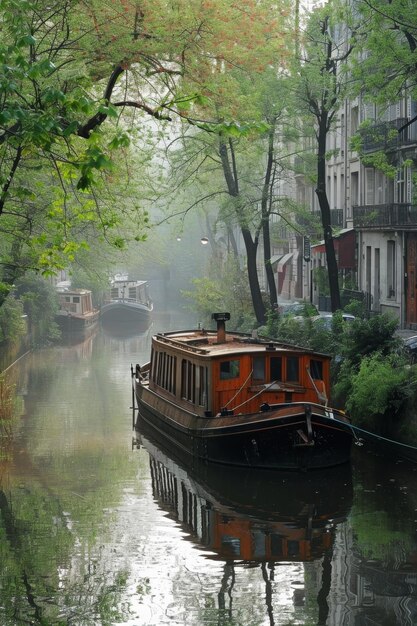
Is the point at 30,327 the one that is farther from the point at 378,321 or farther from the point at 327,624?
the point at 327,624

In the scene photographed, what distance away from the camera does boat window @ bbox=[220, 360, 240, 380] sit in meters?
25.9

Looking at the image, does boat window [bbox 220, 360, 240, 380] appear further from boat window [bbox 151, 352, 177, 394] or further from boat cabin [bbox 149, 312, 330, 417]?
boat window [bbox 151, 352, 177, 394]

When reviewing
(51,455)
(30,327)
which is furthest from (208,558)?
(30,327)

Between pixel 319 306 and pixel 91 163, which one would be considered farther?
pixel 319 306

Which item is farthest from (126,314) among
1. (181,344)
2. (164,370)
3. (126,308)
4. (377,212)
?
(181,344)

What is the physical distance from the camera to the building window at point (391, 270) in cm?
4656

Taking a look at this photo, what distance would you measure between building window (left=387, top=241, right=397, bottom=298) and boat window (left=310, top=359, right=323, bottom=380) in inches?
816

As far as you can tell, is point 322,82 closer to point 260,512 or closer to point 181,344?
point 181,344

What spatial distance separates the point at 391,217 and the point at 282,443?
22.2m

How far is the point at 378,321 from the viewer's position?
27.7m

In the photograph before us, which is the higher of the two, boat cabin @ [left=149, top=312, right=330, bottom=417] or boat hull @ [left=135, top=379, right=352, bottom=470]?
boat cabin @ [left=149, top=312, right=330, bottom=417]

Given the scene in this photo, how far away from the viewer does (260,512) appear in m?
21.3

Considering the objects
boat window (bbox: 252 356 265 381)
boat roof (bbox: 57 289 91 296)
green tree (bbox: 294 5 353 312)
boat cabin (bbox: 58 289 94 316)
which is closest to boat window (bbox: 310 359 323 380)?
boat window (bbox: 252 356 265 381)

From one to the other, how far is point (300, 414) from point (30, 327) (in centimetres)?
3562
